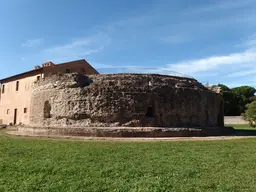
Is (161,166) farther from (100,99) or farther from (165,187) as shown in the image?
(100,99)

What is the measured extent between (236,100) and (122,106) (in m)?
48.0

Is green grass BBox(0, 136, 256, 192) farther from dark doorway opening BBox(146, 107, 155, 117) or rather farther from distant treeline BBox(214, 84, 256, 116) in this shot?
distant treeline BBox(214, 84, 256, 116)

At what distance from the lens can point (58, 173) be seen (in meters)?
5.45

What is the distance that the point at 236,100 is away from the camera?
56875 millimetres

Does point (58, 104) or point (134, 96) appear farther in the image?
point (58, 104)

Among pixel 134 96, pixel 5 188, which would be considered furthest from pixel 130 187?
pixel 134 96

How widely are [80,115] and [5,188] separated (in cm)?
1129

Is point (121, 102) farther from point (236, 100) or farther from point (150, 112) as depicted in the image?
point (236, 100)

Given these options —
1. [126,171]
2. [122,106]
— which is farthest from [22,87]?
[126,171]

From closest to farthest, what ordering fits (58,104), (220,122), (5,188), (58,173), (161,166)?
(5,188) < (58,173) < (161,166) < (58,104) < (220,122)

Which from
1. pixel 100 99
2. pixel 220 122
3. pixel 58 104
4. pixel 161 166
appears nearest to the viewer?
pixel 161 166

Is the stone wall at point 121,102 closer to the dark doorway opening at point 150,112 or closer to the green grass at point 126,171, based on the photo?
the dark doorway opening at point 150,112

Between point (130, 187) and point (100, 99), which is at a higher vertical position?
point (100, 99)

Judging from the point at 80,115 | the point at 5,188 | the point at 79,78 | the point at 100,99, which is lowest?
the point at 5,188
